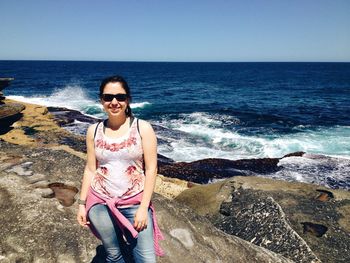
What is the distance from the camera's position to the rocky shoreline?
4.47m

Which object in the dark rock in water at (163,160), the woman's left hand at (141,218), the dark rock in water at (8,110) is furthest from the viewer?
the dark rock in water at (163,160)

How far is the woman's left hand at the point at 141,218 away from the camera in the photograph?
9.91 feet

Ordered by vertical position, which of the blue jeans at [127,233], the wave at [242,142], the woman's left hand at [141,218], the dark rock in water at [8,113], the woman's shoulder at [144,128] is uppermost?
the woman's shoulder at [144,128]

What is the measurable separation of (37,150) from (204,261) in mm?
5452

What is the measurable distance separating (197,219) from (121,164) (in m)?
2.71

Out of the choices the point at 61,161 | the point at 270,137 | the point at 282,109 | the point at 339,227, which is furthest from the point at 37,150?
the point at 282,109

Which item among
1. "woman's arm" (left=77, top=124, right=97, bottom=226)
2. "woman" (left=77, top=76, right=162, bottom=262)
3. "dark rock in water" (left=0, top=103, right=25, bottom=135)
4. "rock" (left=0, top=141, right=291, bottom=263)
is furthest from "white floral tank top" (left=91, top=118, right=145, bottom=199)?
"dark rock in water" (left=0, top=103, right=25, bottom=135)

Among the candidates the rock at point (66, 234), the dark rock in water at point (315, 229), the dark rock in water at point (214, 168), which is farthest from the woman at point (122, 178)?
the dark rock in water at point (214, 168)

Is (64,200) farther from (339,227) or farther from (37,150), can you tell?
(339,227)

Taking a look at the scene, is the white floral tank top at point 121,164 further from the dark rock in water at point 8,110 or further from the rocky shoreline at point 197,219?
the dark rock in water at point 8,110

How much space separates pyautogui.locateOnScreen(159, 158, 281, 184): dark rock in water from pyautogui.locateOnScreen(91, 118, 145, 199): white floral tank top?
480 inches

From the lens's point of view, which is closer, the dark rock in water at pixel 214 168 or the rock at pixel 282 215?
the rock at pixel 282 215

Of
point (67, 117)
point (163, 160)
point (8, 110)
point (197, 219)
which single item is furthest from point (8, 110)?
point (197, 219)

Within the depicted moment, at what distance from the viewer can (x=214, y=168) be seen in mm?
16672
